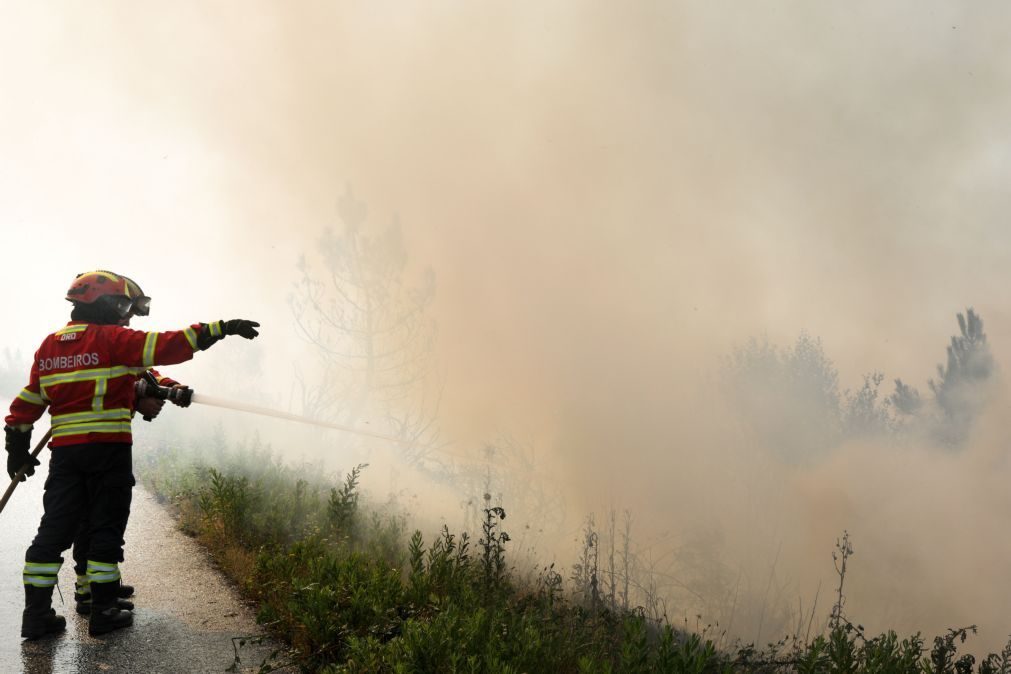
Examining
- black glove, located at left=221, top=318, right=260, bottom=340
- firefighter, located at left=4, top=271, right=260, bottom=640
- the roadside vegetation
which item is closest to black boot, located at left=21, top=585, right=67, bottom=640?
firefighter, located at left=4, top=271, right=260, bottom=640

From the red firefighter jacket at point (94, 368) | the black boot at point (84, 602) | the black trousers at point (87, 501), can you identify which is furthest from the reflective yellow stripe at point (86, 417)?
the black boot at point (84, 602)

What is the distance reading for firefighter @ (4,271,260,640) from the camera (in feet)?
13.9

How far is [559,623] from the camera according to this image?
4.27 m

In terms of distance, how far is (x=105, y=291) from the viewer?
450 cm

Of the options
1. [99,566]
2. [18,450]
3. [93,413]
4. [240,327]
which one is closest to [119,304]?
[93,413]

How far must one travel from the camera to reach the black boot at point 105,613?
13.2ft

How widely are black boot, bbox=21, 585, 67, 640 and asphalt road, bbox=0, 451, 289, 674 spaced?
6cm

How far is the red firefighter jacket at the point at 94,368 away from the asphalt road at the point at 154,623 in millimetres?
1113

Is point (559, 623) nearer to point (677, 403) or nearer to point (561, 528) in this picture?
point (561, 528)

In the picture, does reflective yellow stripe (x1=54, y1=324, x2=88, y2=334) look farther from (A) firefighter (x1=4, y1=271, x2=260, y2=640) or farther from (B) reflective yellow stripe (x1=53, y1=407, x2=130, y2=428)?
(B) reflective yellow stripe (x1=53, y1=407, x2=130, y2=428)

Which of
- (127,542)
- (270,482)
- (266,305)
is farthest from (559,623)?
(266,305)

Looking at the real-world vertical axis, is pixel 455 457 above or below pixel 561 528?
above

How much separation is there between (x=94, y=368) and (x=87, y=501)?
858 mm

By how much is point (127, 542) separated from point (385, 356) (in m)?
6.73
